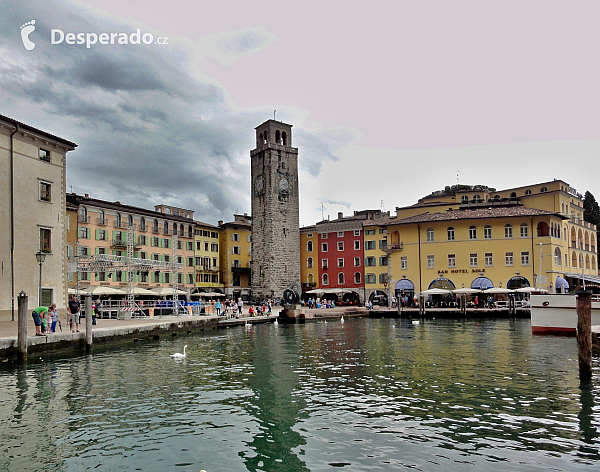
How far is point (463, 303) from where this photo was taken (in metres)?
46.2

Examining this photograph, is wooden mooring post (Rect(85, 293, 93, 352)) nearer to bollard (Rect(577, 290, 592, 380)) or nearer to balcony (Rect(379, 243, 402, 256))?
bollard (Rect(577, 290, 592, 380))

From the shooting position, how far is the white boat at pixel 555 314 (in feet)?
93.6

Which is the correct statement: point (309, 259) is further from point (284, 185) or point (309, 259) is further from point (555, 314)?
point (555, 314)

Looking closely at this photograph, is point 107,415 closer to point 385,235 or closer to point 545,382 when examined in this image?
point 545,382

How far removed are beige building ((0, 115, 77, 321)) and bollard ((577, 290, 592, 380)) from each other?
83.0ft

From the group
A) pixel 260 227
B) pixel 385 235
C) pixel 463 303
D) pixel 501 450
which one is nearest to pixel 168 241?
pixel 260 227

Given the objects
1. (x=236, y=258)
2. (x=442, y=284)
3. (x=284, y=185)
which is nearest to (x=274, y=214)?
(x=284, y=185)

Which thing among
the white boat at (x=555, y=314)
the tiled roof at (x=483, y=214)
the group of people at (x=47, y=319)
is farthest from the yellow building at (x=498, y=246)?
the group of people at (x=47, y=319)

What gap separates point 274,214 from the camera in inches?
2655

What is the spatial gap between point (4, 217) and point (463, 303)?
35.8m

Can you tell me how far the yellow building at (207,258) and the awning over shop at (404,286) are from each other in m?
25.9

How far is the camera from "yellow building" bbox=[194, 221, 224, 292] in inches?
2734

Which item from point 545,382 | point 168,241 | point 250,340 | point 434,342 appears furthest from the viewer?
point 168,241

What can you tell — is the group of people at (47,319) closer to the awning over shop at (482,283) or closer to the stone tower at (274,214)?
the awning over shop at (482,283)
